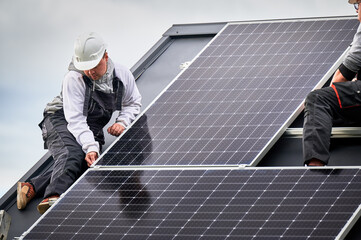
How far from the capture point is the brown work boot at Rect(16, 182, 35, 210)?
1466cm

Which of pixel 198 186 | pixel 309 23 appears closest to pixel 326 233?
pixel 198 186

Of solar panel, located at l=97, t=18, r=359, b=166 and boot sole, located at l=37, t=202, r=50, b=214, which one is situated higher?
solar panel, located at l=97, t=18, r=359, b=166

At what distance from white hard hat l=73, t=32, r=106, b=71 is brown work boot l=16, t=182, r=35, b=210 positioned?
5.69 ft

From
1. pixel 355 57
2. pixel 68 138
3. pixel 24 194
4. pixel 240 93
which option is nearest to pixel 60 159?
pixel 68 138

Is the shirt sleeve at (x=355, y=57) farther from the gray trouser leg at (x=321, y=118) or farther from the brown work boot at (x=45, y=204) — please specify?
the brown work boot at (x=45, y=204)

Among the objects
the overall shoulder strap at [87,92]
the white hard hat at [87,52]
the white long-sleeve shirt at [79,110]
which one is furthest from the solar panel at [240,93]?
the white hard hat at [87,52]

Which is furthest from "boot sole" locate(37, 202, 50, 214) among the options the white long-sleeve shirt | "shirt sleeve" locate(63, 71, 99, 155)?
"shirt sleeve" locate(63, 71, 99, 155)

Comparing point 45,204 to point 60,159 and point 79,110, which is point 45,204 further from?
point 79,110

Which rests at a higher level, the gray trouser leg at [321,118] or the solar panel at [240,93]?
the solar panel at [240,93]

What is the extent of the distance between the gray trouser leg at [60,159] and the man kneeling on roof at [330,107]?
3169mm

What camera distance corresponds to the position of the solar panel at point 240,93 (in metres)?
14.0

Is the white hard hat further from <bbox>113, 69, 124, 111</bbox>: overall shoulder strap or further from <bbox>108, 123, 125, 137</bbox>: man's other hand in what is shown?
<bbox>108, 123, 125, 137</bbox>: man's other hand

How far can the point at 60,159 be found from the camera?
48.3ft

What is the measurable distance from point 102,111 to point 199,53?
205cm
